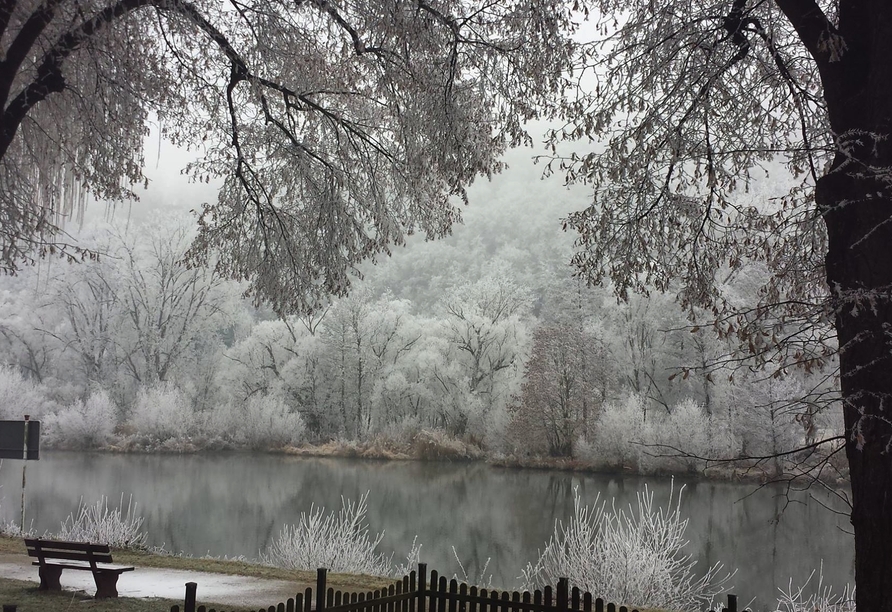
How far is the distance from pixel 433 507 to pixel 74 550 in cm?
1280

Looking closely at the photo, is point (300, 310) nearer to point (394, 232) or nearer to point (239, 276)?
point (239, 276)

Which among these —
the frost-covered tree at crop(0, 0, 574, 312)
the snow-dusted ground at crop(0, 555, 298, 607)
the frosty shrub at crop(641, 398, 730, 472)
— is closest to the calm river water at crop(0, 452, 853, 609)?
the frosty shrub at crop(641, 398, 730, 472)

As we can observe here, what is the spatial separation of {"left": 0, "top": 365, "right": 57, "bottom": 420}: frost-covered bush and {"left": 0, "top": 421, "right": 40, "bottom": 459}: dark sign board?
83.2 ft

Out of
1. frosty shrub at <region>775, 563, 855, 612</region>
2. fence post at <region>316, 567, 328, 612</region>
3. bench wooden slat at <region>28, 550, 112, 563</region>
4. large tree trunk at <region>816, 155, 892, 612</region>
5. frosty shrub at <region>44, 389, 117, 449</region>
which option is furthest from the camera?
frosty shrub at <region>44, 389, 117, 449</region>

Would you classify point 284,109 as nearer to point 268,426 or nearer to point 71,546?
point 71,546

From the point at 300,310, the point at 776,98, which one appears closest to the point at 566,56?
the point at 776,98

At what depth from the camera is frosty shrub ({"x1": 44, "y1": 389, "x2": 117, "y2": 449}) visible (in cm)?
3150

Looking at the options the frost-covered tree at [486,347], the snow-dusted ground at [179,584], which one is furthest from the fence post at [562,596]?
the frost-covered tree at [486,347]

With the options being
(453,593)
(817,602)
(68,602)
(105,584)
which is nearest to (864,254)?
(453,593)

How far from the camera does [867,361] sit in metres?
4.02

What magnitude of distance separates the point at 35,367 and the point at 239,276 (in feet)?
106

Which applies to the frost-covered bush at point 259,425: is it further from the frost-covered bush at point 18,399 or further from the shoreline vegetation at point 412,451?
the frost-covered bush at point 18,399

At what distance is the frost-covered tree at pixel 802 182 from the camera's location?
3.96m

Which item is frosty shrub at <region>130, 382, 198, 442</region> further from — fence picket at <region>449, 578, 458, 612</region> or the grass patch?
fence picket at <region>449, 578, 458, 612</region>
